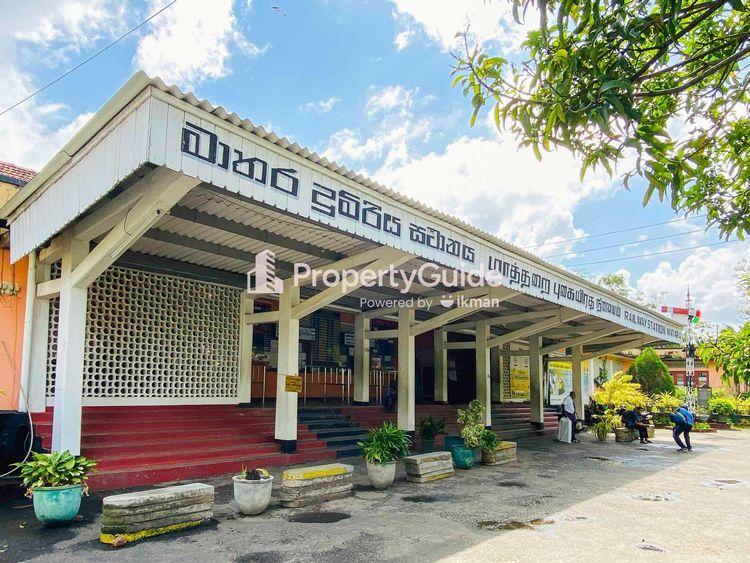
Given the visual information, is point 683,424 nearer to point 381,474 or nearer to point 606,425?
point 606,425

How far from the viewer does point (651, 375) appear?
29188 millimetres

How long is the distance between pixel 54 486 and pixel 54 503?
0.56ft

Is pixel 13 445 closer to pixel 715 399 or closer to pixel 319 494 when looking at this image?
pixel 319 494

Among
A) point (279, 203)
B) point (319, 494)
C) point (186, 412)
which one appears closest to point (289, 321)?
point (186, 412)

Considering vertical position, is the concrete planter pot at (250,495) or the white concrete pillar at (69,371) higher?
the white concrete pillar at (69,371)

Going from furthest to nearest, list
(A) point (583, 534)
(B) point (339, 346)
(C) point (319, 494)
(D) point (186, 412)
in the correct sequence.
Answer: (B) point (339, 346), (D) point (186, 412), (C) point (319, 494), (A) point (583, 534)

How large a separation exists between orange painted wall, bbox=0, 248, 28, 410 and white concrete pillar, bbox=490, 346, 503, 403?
51.3ft

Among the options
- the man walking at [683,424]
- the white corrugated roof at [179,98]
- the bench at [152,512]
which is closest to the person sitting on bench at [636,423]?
the man walking at [683,424]

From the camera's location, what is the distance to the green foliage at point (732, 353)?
3256mm

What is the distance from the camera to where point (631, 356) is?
3500 centimetres

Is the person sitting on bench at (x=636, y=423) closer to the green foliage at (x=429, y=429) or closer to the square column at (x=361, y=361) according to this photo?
the green foliage at (x=429, y=429)

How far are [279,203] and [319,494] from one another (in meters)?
3.74

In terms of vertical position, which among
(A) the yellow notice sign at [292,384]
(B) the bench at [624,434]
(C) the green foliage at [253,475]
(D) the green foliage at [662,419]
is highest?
(A) the yellow notice sign at [292,384]

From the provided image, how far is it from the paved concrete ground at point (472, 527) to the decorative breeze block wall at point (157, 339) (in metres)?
2.53
